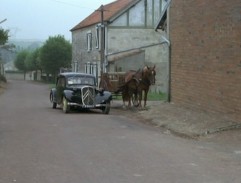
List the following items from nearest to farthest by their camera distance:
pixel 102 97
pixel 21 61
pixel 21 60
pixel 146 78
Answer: pixel 102 97
pixel 146 78
pixel 21 60
pixel 21 61

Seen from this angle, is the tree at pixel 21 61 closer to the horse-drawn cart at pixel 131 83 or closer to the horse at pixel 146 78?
the horse-drawn cart at pixel 131 83

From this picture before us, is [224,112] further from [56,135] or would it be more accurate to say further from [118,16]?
[118,16]

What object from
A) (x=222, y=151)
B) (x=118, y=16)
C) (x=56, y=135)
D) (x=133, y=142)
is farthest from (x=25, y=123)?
(x=118, y=16)

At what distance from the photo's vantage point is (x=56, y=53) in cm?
8431

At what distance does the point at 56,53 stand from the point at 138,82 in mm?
58584

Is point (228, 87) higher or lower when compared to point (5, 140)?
higher

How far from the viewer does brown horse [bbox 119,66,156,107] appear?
87.4 ft

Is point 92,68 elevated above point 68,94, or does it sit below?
above

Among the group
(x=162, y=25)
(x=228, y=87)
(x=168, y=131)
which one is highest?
(x=162, y=25)

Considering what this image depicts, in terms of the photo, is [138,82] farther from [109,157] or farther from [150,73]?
[109,157]

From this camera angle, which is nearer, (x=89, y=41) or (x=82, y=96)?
(x=82, y=96)

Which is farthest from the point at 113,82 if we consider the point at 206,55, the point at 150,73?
the point at 206,55

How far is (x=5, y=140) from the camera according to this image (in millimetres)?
14289

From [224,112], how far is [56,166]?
9.53m
